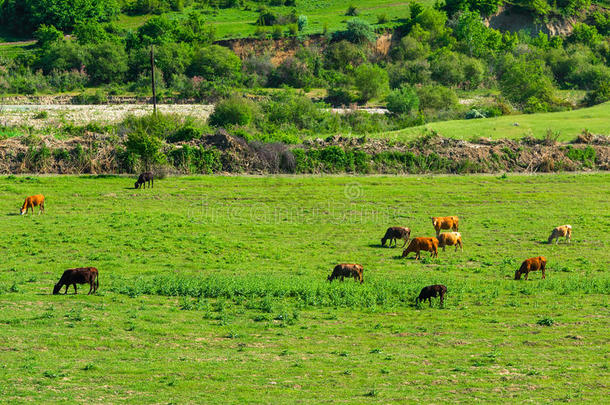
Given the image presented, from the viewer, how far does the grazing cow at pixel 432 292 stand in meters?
A: 29.1

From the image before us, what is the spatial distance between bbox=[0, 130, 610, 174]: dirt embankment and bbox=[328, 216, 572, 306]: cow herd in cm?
1788

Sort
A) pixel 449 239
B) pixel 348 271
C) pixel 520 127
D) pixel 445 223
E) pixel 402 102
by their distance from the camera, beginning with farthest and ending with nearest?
pixel 402 102
pixel 520 127
pixel 445 223
pixel 449 239
pixel 348 271

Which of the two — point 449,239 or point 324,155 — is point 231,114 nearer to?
point 324,155

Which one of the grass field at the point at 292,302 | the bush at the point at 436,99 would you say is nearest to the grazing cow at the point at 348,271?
the grass field at the point at 292,302

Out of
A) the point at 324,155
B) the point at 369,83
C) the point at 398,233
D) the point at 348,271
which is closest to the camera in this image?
the point at 348,271

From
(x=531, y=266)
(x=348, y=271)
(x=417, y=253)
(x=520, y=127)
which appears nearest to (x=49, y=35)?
(x=520, y=127)

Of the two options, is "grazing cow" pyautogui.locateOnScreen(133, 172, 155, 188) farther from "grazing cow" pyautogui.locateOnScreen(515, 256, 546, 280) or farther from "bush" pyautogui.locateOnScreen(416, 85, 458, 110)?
"bush" pyautogui.locateOnScreen(416, 85, 458, 110)

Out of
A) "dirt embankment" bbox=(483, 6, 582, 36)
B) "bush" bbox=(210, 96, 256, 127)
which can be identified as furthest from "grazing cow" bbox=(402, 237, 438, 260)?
"dirt embankment" bbox=(483, 6, 582, 36)

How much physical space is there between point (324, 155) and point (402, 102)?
26530mm

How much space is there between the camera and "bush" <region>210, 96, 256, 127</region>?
73.5 m

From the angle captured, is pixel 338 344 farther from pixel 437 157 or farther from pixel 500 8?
pixel 500 8

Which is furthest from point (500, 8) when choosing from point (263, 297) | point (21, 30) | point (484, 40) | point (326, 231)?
point (263, 297)

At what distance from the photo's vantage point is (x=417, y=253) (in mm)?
37062

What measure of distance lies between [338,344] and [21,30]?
110291 mm
